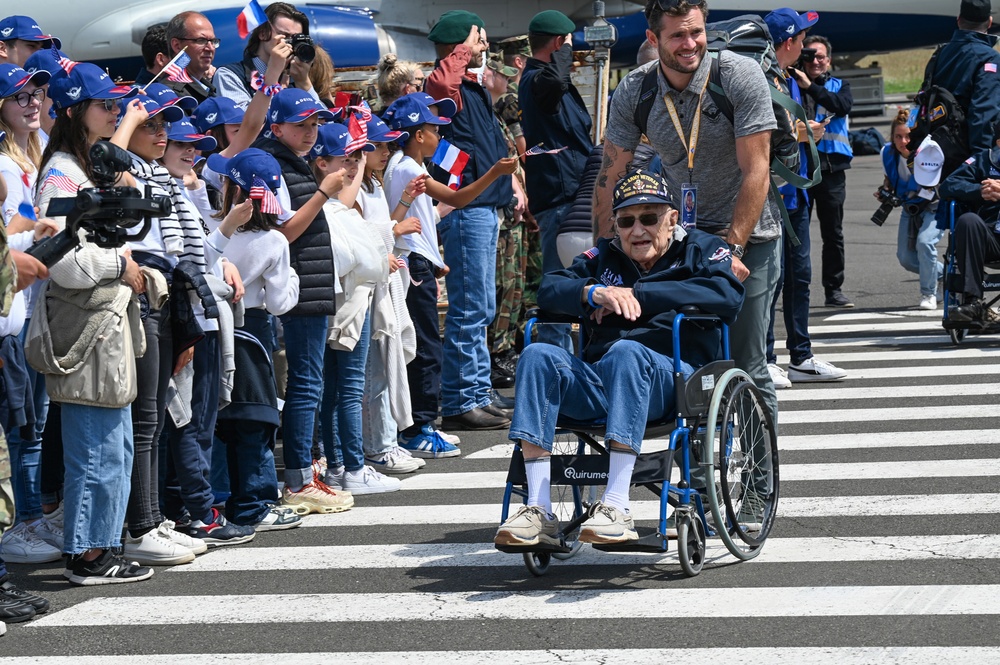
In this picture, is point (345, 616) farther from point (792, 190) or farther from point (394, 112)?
point (792, 190)

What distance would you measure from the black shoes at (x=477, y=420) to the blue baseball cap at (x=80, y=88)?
144 inches

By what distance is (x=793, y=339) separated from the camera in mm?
9734

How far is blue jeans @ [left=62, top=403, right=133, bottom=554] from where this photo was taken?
211 inches

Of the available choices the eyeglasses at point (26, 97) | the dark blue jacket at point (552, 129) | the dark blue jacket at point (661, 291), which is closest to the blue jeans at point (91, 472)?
the eyeglasses at point (26, 97)

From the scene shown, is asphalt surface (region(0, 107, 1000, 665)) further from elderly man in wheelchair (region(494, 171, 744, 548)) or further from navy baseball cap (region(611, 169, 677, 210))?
navy baseball cap (region(611, 169, 677, 210))

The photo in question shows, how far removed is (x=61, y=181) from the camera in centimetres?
542

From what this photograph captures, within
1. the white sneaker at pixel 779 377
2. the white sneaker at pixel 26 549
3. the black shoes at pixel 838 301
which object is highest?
the white sneaker at pixel 26 549

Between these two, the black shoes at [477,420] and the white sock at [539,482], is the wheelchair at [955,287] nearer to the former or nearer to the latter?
the black shoes at [477,420]

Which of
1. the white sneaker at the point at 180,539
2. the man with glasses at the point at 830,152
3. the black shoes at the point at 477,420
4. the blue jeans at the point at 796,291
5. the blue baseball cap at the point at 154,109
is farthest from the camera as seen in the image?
the man with glasses at the point at 830,152

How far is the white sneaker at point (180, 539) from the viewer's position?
584 cm

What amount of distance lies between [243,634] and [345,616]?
1.21 ft

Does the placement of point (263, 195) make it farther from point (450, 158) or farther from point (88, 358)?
point (450, 158)

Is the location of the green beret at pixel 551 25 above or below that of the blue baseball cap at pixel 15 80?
above

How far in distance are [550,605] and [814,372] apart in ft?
17.1
